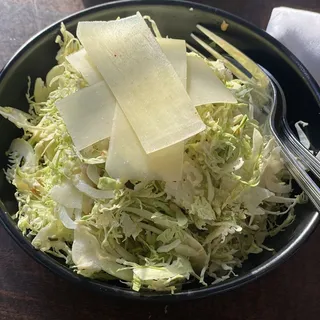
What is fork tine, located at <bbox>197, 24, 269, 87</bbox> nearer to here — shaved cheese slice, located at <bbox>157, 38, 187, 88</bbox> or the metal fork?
the metal fork

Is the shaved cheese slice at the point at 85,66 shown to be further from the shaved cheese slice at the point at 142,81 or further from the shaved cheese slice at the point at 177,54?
the shaved cheese slice at the point at 177,54

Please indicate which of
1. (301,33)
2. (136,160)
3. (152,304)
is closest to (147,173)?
(136,160)

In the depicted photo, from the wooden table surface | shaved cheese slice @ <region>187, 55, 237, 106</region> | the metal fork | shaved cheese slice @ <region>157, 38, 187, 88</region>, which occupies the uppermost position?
shaved cheese slice @ <region>157, 38, 187, 88</region>

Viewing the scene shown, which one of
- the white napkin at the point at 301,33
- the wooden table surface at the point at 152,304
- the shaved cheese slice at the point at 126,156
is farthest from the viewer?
the white napkin at the point at 301,33

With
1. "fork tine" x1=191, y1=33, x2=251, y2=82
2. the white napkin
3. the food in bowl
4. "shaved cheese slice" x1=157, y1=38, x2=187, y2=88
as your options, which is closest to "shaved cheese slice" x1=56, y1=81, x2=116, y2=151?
the food in bowl

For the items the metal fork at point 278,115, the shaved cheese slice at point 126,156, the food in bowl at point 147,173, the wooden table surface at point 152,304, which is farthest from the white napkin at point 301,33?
the shaved cheese slice at point 126,156

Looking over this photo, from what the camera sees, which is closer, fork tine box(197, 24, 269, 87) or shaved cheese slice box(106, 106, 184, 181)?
shaved cheese slice box(106, 106, 184, 181)

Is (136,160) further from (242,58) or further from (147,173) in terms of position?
(242,58)
